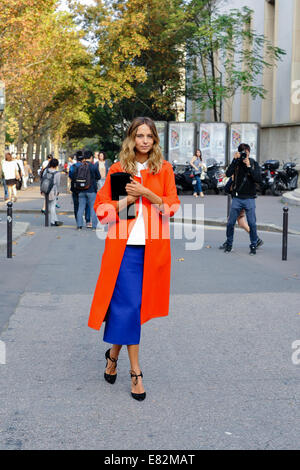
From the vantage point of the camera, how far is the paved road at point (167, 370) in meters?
4.04

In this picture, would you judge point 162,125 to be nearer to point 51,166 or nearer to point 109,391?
point 51,166

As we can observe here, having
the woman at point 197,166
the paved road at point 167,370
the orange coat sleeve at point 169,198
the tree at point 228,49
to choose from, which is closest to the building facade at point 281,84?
the tree at point 228,49

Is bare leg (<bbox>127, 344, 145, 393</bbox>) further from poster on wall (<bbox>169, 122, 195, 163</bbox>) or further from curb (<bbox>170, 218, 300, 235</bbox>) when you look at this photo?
poster on wall (<bbox>169, 122, 195, 163</bbox>)

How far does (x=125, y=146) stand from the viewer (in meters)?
4.79

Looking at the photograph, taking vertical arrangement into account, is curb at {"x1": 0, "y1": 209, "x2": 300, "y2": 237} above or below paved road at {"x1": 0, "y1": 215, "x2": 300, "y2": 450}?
below

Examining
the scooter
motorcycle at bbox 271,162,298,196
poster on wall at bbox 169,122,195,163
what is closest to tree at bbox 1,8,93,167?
poster on wall at bbox 169,122,195,163

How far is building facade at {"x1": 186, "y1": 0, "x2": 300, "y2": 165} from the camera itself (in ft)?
118

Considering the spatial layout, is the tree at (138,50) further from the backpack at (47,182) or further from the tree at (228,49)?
the backpack at (47,182)

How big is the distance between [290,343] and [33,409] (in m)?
2.65

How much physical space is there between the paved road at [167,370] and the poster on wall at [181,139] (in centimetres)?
2672

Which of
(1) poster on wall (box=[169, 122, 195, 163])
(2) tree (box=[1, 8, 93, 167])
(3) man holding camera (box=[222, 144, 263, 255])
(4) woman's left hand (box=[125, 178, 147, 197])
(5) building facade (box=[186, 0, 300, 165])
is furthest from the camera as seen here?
(2) tree (box=[1, 8, 93, 167])

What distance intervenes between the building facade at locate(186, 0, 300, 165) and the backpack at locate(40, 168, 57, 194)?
1999cm

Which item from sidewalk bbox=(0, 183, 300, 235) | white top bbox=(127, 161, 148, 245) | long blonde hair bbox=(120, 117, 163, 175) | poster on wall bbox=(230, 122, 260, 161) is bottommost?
sidewalk bbox=(0, 183, 300, 235)

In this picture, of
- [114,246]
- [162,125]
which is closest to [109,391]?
[114,246]
